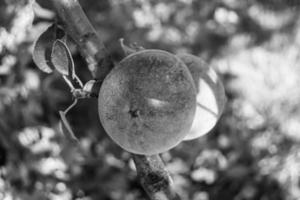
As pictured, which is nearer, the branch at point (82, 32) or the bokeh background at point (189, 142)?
the branch at point (82, 32)

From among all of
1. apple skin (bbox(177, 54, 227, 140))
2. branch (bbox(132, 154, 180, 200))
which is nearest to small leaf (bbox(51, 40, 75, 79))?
branch (bbox(132, 154, 180, 200))

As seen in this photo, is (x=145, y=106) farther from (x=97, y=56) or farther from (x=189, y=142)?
(x=189, y=142)

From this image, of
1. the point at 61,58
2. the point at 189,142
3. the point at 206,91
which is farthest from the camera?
the point at 189,142

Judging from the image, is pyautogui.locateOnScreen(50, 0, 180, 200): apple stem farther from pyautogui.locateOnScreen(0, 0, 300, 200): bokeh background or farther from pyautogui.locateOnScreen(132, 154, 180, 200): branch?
pyautogui.locateOnScreen(0, 0, 300, 200): bokeh background

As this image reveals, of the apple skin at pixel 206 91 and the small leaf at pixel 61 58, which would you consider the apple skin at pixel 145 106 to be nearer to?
the small leaf at pixel 61 58

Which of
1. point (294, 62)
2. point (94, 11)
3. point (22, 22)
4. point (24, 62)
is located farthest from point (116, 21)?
point (294, 62)

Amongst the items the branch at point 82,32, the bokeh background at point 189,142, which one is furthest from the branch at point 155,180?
the bokeh background at point 189,142

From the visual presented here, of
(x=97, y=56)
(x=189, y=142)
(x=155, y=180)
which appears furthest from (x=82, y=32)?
(x=189, y=142)
